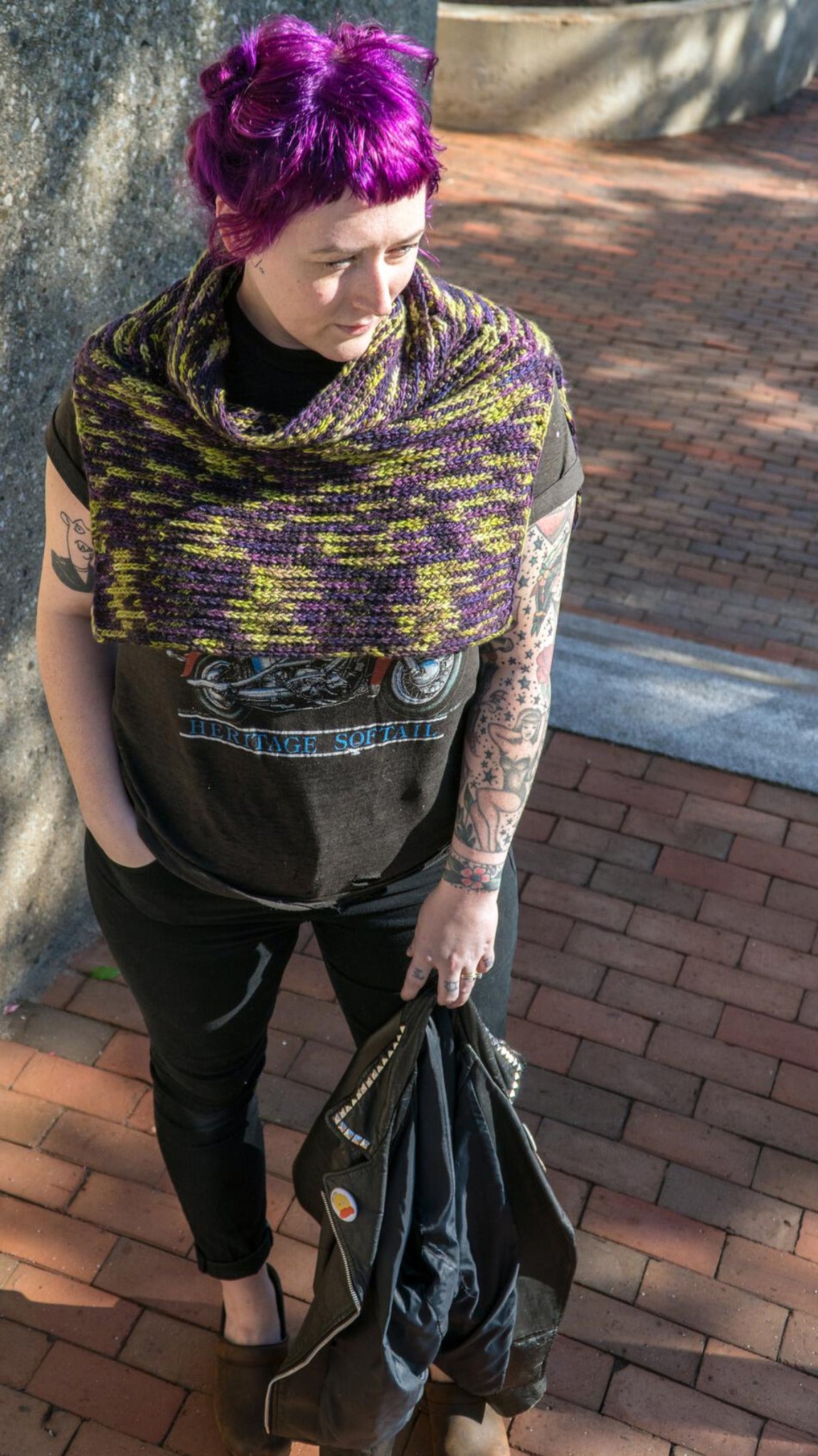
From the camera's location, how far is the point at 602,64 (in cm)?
1012

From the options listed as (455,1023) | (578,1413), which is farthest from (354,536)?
(578,1413)

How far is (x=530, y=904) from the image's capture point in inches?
129

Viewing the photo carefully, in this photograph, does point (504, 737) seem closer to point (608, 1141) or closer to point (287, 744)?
point (287, 744)

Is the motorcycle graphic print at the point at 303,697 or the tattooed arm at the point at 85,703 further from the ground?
the motorcycle graphic print at the point at 303,697

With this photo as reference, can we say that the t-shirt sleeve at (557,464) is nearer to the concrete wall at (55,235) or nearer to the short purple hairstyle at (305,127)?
the short purple hairstyle at (305,127)

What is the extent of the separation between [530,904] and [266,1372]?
1.36m

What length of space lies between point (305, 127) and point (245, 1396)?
6.27 feet

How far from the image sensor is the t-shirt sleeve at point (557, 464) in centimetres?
163

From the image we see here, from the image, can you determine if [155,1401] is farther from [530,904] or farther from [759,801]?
[759,801]

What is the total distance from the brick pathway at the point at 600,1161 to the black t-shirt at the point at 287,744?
1049 millimetres

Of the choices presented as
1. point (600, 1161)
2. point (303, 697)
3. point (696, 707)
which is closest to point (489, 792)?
point (303, 697)

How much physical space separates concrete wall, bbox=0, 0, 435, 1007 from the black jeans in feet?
2.79

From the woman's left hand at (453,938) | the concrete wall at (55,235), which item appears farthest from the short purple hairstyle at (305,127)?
the concrete wall at (55,235)

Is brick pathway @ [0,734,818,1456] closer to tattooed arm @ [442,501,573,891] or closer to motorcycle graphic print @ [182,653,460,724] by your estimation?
tattooed arm @ [442,501,573,891]
